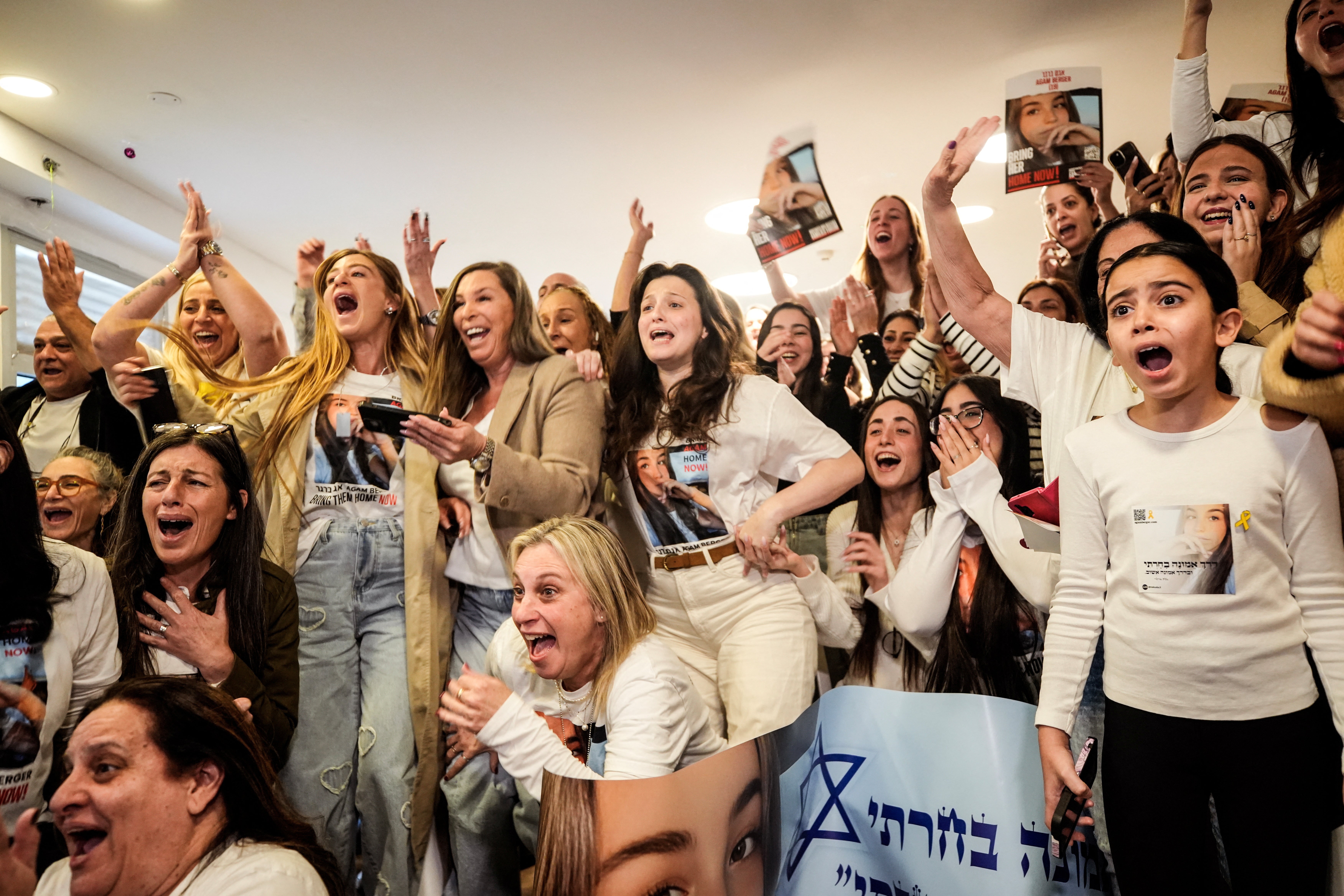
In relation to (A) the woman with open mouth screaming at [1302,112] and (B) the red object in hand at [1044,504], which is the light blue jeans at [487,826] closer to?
(B) the red object in hand at [1044,504]

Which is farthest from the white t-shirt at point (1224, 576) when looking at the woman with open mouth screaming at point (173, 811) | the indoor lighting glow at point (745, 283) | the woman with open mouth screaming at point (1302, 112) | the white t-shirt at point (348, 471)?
the indoor lighting glow at point (745, 283)

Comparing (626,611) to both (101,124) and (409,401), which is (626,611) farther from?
(101,124)

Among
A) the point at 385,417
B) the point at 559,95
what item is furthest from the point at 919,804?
the point at 559,95

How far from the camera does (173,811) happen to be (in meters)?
1.67

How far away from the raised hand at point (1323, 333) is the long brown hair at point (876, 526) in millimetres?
1173

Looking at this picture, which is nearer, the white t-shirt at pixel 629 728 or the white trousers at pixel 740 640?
the white t-shirt at pixel 629 728

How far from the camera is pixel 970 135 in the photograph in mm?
2244

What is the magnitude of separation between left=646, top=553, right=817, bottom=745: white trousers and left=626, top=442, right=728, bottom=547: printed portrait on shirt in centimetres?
9

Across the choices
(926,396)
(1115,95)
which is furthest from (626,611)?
(1115,95)

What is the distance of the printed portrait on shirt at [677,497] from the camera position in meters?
2.51

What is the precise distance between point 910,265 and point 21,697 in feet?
10.1

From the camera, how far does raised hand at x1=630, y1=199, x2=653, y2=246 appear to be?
3.29m

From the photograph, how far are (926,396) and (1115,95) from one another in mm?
2033

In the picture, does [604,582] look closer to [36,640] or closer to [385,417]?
[385,417]
